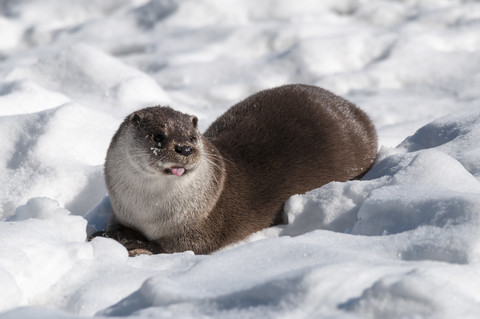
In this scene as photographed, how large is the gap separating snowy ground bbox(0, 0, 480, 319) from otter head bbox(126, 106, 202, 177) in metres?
0.43

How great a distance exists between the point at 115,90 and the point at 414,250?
11.1 ft

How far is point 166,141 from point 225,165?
19.5 inches

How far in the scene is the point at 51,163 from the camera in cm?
385

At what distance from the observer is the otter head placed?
3.14 meters

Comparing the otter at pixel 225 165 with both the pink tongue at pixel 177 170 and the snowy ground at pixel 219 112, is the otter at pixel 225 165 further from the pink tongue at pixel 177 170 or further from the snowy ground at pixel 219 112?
the snowy ground at pixel 219 112

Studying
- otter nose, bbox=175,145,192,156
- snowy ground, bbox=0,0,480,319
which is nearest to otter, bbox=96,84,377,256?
otter nose, bbox=175,145,192,156

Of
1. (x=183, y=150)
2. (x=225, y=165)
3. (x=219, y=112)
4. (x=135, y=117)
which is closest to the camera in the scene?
(x=183, y=150)

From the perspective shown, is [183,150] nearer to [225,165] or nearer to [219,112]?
[225,165]

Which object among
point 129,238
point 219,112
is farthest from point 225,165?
point 219,112

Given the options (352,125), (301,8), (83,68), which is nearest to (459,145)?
(352,125)

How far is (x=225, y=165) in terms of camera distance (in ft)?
11.8

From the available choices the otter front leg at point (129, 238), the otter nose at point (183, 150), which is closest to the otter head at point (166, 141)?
the otter nose at point (183, 150)

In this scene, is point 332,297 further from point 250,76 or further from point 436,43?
point 436,43

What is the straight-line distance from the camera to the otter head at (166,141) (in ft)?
10.3
